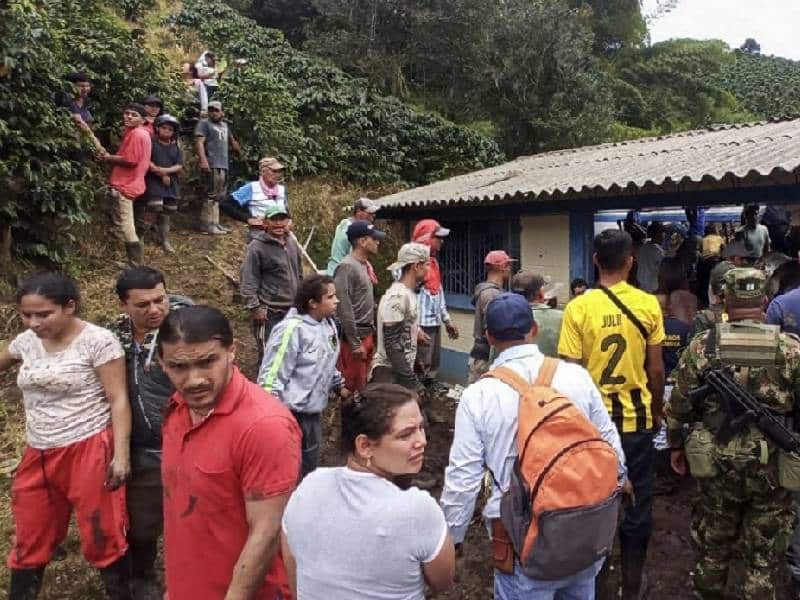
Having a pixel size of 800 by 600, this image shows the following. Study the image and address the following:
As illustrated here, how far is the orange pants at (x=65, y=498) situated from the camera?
2.82 m

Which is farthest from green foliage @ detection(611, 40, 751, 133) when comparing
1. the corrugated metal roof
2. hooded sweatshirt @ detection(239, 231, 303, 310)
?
hooded sweatshirt @ detection(239, 231, 303, 310)

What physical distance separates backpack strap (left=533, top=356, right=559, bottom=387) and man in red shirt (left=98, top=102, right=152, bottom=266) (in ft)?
20.5

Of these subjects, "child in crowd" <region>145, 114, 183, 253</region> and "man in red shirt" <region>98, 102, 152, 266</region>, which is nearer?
"man in red shirt" <region>98, 102, 152, 266</region>

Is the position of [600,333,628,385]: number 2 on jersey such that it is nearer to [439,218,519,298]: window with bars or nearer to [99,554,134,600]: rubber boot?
[99,554,134,600]: rubber boot

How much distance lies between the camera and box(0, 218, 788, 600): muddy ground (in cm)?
369

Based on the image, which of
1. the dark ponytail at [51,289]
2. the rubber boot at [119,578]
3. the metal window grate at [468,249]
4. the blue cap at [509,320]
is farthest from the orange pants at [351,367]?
the metal window grate at [468,249]

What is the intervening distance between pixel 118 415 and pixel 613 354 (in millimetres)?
2434

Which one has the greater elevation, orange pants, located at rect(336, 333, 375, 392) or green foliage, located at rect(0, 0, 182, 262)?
green foliage, located at rect(0, 0, 182, 262)

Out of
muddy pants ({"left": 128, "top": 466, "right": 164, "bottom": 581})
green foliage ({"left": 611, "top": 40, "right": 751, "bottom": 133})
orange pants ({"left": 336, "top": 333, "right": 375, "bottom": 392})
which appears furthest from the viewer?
green foliage ({"left": 611, "top": 40, "right": 751, "bottom": 133})

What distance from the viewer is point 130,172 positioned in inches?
289

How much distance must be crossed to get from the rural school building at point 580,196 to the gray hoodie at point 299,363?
3.25m

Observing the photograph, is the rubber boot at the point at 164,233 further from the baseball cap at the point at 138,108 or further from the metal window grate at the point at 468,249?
the metal window grate at the point at 468,249

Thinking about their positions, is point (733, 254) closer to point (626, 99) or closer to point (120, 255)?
point (120, 255)

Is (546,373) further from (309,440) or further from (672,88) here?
(672,88)
